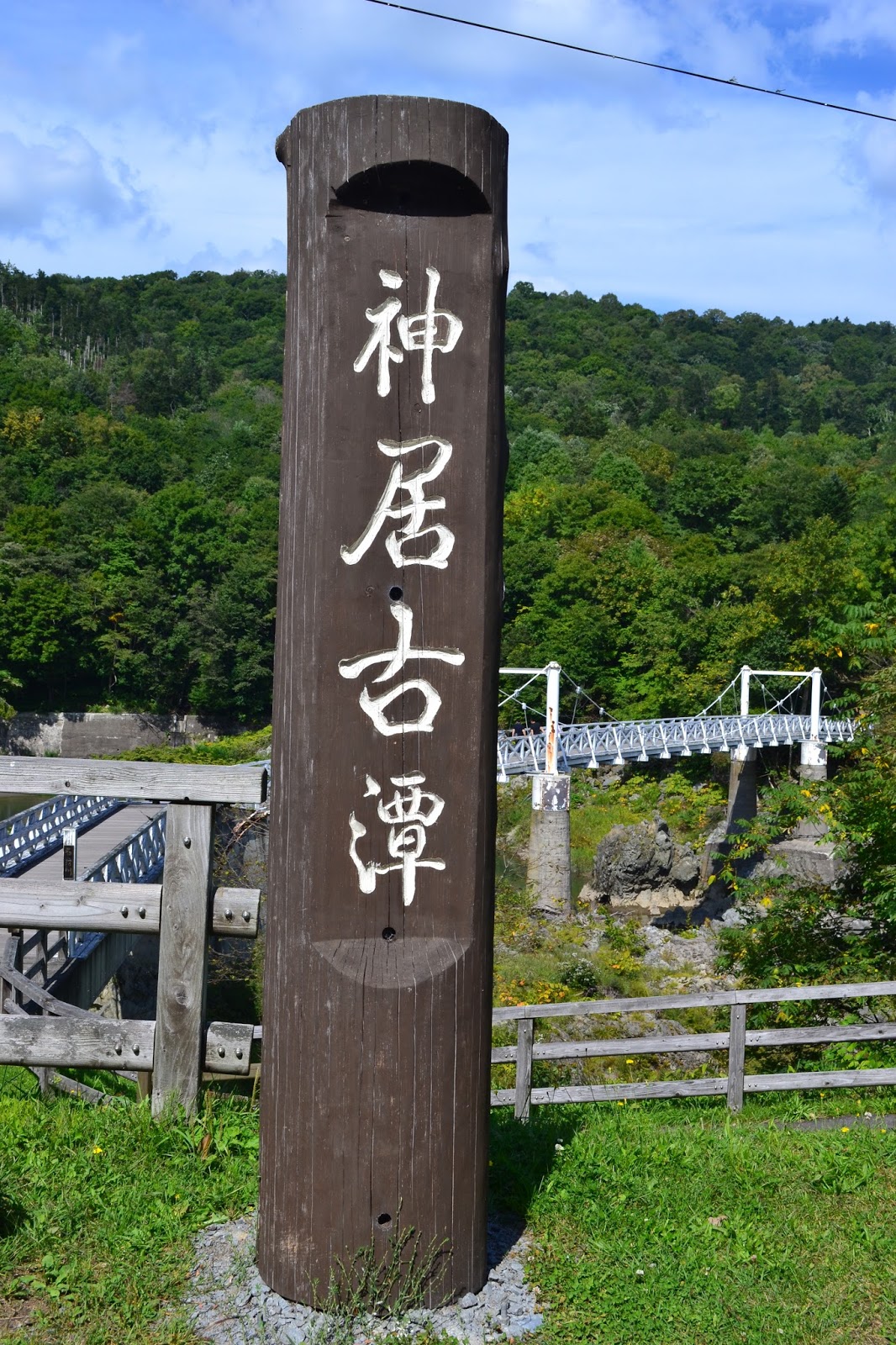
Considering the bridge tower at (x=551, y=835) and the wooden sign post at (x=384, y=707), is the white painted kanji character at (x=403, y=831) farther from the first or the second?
the bridge tower at (x=551, y=835)

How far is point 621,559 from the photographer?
1366 inches

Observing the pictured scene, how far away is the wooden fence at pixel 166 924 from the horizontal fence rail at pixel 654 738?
19197mm

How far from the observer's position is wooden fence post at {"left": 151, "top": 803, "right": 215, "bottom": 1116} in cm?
300

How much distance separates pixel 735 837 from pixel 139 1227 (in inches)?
258

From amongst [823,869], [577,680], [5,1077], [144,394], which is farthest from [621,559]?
[144,394]

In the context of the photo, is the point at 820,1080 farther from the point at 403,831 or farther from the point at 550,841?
the point at 550,841

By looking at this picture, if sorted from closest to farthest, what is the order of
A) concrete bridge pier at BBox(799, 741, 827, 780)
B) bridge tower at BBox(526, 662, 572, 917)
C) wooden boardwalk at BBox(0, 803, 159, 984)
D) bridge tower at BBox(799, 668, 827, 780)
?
1. wooden boardwalk at BBox(0, 803, 159, 984)
2. bridge tower at BBox(526, 662, 572, 917)
3. bridge tower at BBox(799, 668, 827, 780)
4. concrete bridge pier at BBox(799, 741, 827, 780)

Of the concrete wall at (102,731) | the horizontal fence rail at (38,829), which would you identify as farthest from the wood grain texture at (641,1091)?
the concrete wall at (102,731)

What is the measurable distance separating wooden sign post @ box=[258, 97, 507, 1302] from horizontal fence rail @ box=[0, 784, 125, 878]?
729 cm

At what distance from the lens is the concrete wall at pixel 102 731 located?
38906mm

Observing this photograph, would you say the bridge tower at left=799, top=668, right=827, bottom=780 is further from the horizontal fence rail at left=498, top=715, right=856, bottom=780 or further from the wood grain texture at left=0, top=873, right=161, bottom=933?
the wood grain texture at left=0, top=873, right=161, bottom=933

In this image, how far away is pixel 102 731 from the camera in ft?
A: 129

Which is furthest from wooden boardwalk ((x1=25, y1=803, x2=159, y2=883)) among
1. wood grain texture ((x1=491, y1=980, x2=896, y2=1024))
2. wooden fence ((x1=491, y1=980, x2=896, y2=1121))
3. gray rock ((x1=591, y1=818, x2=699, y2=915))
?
gray rock ((x1=591, y1=818, x2=699, y2=915))

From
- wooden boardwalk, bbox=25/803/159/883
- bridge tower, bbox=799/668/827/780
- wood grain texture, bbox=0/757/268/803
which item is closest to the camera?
wood grain texture, bbox=0/757/268/803
